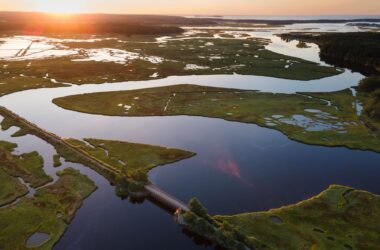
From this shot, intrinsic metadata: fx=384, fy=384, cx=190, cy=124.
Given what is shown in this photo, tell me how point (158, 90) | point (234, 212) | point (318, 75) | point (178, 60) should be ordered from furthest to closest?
point (178, 60)
point (318, 75)
point (158, 90)
point (234, 212)

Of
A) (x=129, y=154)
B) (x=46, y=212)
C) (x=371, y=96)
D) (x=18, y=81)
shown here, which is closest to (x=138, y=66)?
(x=18, y=81)

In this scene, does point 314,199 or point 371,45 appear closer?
point 314,199

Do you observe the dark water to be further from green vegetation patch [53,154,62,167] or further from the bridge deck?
green vegetation patch [53,154,62,167]

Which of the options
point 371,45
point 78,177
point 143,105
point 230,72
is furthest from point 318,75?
point 78,177

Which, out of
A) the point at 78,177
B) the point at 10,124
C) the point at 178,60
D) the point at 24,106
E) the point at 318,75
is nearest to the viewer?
the point at 78,177

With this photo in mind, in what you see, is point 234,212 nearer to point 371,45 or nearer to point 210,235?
point 210,235
